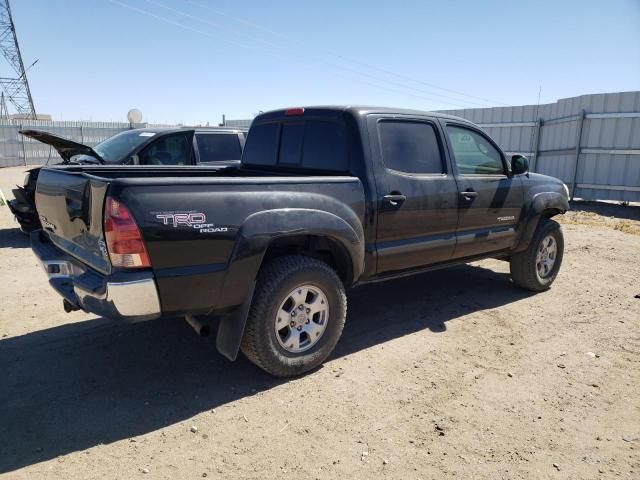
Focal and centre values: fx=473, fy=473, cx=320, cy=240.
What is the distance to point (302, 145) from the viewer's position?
432 cm

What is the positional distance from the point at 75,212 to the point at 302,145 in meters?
2.01

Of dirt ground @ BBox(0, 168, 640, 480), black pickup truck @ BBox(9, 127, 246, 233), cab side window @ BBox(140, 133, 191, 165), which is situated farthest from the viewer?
cab side window @ BBox(140, 133, 191, 165)

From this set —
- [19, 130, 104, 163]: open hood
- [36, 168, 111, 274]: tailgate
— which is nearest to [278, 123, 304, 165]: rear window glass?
[36, 168, 111, 274]: tailgate

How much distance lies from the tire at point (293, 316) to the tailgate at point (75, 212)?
1035 mm

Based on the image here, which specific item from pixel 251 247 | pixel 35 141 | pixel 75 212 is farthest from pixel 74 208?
pixel 35 141

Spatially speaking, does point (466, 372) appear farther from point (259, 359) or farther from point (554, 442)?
point (259, 359)

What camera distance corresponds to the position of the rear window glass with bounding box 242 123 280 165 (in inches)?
183

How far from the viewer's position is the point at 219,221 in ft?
9.72

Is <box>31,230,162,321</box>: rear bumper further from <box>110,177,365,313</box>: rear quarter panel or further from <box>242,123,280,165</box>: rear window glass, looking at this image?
<box>242,123,280,165</box>: rear window glass

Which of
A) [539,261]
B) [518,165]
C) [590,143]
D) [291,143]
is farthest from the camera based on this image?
[590,143]

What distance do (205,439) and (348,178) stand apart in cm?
209

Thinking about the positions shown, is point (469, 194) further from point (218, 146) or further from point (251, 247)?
point (218, 146)

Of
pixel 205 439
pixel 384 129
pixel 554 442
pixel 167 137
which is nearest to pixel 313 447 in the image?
pixel 205 439

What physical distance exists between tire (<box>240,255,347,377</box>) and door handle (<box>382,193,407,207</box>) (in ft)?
2.66
